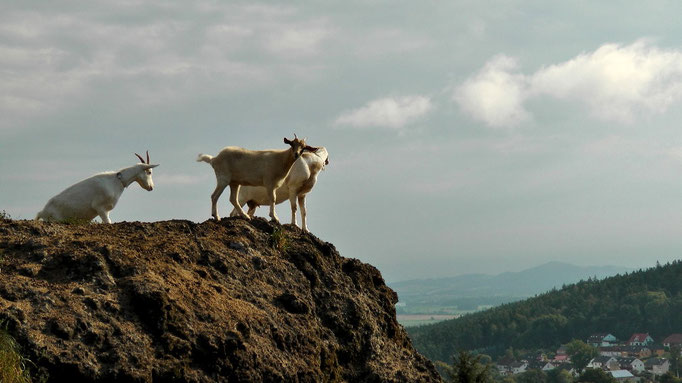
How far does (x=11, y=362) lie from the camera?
9906 mm

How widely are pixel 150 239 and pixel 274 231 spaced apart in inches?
106

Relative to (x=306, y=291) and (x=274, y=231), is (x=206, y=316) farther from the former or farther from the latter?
(x=274, y=231)

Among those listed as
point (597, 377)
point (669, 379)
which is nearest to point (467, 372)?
point (597, 377)

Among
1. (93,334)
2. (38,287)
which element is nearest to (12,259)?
(38,287)

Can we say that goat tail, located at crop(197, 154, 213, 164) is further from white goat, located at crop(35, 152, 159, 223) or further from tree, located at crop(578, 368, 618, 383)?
tree, located at crop(578, 368, 618, 383)

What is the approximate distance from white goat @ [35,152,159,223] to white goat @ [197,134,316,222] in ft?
6.20

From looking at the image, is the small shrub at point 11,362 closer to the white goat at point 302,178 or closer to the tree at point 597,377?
the white goat at point 302,178

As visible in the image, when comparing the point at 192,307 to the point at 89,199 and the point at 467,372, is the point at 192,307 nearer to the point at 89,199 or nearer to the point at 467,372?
the point at 89,199

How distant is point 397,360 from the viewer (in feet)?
47.5

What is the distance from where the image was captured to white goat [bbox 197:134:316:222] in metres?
17.1

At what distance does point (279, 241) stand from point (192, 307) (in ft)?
11.9

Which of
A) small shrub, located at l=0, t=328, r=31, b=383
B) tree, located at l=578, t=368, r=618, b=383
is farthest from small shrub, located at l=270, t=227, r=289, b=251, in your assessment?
tree, located at l=578, t=368, r=618, b=383

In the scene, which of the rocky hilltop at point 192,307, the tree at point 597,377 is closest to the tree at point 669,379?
the tree at point 597,377

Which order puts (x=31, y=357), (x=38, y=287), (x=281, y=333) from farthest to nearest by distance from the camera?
1. (x=281, y=333)
2. (x=38, y=287)
3. (x=31, y=357)
